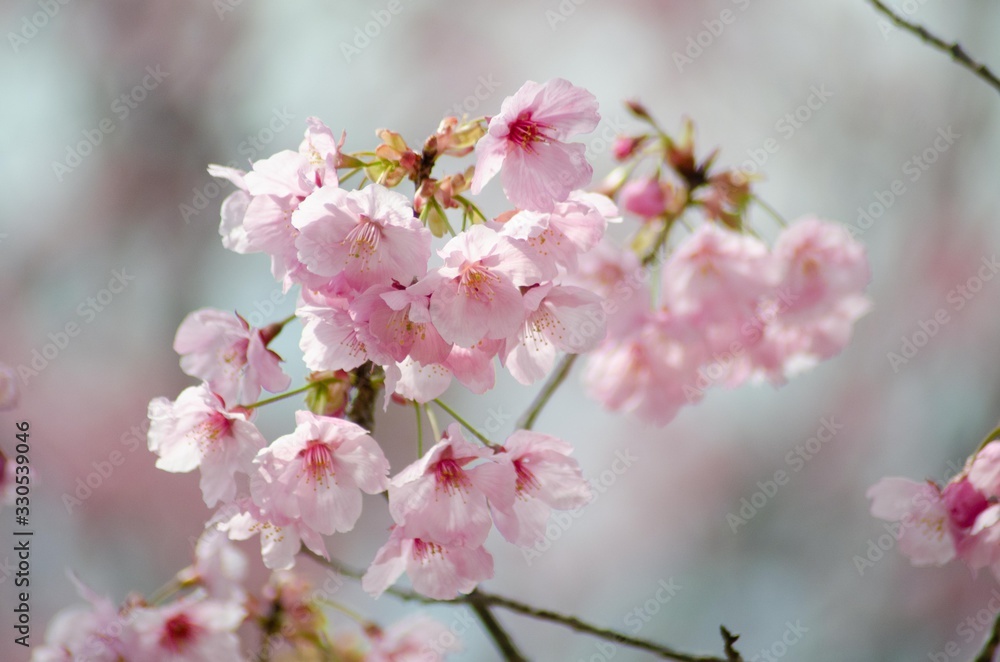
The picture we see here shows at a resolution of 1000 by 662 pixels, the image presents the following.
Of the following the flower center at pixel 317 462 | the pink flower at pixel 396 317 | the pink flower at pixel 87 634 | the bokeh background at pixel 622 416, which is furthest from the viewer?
the bokeh background at pixel 622 416

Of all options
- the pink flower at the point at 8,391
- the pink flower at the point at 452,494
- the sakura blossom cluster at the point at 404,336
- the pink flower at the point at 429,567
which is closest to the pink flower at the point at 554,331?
the sakura blossom cluster at the point at 404,336

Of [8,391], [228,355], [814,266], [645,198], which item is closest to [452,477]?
[228,355]

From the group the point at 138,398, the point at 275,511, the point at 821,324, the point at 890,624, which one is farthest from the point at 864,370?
the point at 275,511

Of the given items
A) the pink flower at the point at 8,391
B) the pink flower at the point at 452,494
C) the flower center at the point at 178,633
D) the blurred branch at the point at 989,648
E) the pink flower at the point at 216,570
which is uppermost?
the blurred branch at the point at 989,648

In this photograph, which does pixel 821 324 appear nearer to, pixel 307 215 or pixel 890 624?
pixel 307 215

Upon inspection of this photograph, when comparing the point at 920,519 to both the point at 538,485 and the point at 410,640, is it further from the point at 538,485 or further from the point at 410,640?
the point at 410,640

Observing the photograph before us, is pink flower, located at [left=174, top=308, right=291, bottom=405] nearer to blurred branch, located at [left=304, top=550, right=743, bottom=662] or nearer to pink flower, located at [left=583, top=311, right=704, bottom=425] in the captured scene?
blurred branch, located at [left=304, top=550, right=743, bottom=662]

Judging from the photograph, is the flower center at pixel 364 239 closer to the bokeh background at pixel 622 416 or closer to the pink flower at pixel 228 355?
the pink flower at pixel 228 355
